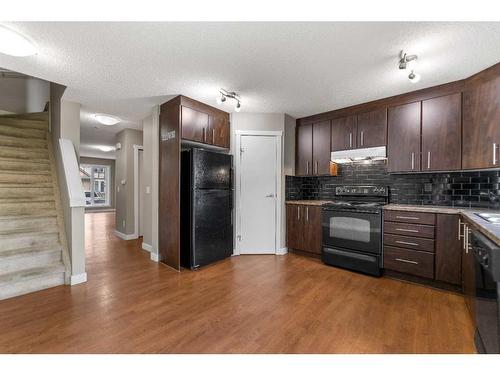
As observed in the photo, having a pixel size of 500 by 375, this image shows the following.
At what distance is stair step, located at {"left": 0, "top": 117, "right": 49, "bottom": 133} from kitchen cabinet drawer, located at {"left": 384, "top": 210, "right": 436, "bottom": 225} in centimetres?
532

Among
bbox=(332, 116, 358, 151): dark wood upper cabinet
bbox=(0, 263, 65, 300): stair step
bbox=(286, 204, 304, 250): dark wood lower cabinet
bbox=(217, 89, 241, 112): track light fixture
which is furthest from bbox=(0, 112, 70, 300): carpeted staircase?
bbox=(332, 116, 358, 151): dark wood upper cabinet

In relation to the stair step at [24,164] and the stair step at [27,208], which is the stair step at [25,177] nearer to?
the stair step at [24,164]

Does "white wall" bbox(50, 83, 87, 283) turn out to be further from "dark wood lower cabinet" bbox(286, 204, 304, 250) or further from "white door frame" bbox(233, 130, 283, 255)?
"dark wood lower cabinet" bbox(286, 204, 304, 250)

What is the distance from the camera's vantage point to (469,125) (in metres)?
2.43

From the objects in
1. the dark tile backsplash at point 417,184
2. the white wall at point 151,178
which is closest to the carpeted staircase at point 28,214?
the white wall at point 151,178

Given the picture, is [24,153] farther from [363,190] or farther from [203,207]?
[363,190]

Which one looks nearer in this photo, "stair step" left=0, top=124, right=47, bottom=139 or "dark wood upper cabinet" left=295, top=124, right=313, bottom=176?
"stair step" left=0, top=124, right=47, bottom=139

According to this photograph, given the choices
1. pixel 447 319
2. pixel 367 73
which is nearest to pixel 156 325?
pixel 447 319

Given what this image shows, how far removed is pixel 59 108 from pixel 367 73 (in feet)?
12.3

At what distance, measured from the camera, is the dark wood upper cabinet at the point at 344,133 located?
3.33 metres

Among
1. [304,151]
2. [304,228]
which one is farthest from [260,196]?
[304,151]

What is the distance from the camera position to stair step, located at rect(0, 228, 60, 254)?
2.47 m

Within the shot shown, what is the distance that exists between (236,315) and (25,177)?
342cm

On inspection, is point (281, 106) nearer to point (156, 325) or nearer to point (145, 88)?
point (145, 88)
